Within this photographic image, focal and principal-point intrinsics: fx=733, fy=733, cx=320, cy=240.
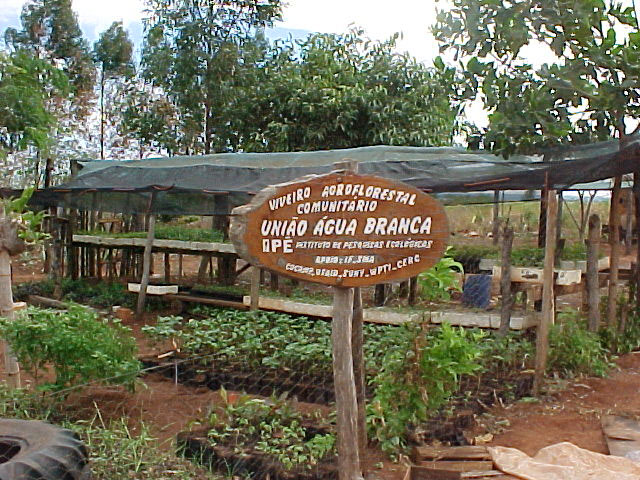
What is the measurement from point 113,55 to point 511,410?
17472 millimetres

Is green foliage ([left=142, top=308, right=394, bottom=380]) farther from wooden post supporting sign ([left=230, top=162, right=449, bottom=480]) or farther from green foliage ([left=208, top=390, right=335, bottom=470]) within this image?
wooden post supporting sign ([left=230, top=162, right=449, bottom=480])

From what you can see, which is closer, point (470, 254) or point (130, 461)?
point (130, 461)

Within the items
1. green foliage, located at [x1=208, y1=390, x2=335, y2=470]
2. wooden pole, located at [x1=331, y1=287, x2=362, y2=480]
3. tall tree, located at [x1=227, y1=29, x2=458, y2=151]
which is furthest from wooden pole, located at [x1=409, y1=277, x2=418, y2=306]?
tall tree, located at [x1=227, y1=29, x2=458, y2=151]

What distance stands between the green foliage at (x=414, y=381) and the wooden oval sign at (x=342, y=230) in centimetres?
96

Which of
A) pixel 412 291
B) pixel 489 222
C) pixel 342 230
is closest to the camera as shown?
pixel 342 230

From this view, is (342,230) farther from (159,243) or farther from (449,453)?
(159,243)

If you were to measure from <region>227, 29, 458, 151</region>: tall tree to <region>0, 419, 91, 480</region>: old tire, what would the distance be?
10.3 metres

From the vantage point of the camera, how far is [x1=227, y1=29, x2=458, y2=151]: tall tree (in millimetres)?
13438

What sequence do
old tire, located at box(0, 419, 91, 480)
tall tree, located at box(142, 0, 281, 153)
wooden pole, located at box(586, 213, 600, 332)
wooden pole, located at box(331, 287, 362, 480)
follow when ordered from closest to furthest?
old tire, located at box(0, 419, 91, 480)
wooden pole, located at box(331, 287, 362, 480)
wooden pole, located at box(586, 213, 600, 332)
tall tree, located at box(142, 0, 281, 153)

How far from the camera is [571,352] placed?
6.30 m

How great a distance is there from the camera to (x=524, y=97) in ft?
24.6

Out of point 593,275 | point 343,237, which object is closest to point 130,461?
point 343,237

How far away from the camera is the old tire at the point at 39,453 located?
121 inches

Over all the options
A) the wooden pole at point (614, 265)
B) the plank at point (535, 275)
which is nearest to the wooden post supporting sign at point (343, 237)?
the plank at point (535, 275)
